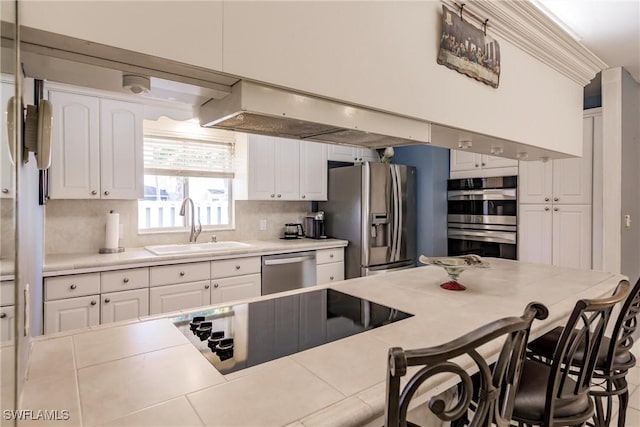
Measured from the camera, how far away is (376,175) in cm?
364

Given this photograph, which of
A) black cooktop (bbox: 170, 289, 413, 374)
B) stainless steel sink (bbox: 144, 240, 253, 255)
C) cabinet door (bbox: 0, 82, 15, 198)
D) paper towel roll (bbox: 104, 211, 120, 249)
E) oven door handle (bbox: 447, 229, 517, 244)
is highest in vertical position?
cabinet door (bbox: 0, 82, 15, 198)

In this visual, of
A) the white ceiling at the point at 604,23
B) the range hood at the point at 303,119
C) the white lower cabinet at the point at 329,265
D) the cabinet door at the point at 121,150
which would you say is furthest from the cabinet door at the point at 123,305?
the white ceiling at the point at 604,23

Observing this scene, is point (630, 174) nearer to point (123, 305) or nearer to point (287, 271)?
point (287, 271)

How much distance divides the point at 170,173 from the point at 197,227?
579mm

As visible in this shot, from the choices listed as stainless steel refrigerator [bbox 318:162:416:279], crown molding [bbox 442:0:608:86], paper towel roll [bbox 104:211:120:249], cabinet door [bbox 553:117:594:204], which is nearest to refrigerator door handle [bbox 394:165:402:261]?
stainless steel refrigerator [bbox 318:162:416:279]

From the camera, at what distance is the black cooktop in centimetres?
103

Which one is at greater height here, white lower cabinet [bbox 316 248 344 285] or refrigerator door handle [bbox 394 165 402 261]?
refrigerator door handle [bbox 394 165 402 261]

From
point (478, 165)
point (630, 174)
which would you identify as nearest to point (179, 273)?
point (478, 165)

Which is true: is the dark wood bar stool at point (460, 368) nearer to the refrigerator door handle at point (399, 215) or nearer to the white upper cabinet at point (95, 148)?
the white upper cabinet at point (95, 148)

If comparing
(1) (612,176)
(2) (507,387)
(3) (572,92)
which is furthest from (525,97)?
(1) (612,176)

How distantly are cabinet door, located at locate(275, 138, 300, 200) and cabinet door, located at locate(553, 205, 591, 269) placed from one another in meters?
2.66

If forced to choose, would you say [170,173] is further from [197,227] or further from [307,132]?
[307,132]

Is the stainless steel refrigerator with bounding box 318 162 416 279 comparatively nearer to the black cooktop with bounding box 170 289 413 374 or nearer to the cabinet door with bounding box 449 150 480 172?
the cabinet door with bounding box 449 150 480 172

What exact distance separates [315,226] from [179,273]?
1.64 m
